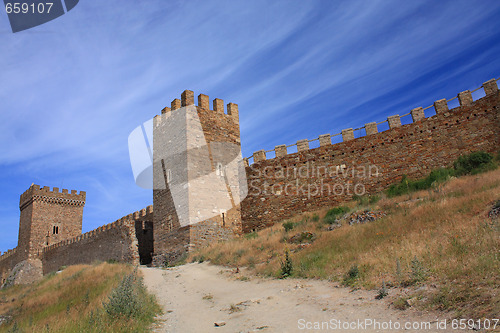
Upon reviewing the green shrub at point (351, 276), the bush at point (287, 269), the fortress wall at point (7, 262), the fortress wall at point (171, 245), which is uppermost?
the fortress wall at point (7, 262)

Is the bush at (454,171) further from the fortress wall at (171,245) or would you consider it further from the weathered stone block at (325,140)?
the fortress wall at (171,245)

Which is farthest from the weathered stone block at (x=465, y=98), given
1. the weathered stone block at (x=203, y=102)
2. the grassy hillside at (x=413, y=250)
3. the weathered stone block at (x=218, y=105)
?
the weathered stone block at (x=203, y=102)

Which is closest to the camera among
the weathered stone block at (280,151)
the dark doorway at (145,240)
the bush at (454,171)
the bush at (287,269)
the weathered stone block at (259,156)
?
the bush at (287,269)

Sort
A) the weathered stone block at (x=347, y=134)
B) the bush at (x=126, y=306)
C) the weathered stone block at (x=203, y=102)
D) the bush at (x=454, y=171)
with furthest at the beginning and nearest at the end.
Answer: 1. the weathered stone block at (x=203, y=102)
2. the weathered stone block at (x=347, y=134)
3. the bush at (x=454, y=171)
4. the bush at (x=126, y=306)

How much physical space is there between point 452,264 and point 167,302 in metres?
6.61

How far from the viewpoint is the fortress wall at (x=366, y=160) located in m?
16.1

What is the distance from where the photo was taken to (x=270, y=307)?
24.8 feet

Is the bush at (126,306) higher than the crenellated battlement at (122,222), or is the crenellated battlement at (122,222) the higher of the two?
the crenellated battlement at (122,222)

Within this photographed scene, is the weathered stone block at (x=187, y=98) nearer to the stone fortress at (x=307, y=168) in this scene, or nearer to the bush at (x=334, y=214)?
the stone fortress at (x=307, y=168)

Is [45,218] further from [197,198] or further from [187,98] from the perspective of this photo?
[197,198]

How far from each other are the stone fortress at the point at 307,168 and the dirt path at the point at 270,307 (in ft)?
23.5

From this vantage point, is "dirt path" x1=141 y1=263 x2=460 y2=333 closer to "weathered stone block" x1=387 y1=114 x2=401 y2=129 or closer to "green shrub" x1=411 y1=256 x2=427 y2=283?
"green shrub" x1=411 y1=256 x2=427 y2=283

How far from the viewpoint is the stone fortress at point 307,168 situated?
16406 millimetres

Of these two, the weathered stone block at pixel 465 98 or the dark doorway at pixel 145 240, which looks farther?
the dark doorway at pixel 145 240
